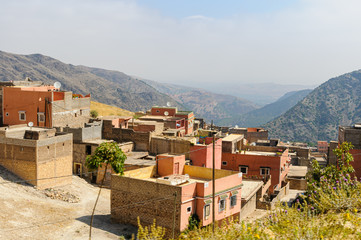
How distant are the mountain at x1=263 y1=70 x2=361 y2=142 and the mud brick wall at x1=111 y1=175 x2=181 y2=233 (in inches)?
4543

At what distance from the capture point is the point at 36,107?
37.8 meters

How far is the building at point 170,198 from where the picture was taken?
75.3 feet

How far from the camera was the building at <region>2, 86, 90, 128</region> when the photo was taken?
37.5 m

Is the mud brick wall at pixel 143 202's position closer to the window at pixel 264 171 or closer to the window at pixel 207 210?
the window at pixel 207 210

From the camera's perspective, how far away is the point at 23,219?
22688 mm

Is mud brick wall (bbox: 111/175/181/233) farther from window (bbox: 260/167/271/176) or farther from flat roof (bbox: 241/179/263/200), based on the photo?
window (bbox: 260/167/271/176)

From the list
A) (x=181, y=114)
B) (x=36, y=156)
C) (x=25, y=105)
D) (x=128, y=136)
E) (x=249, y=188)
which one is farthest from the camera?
(x=181, y=114)

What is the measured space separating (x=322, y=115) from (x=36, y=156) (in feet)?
435

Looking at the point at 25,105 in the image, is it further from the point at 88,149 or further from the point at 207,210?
the point at 207,210

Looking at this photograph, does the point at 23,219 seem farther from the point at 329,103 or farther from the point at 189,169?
the point at 329,103

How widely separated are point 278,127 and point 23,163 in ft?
410

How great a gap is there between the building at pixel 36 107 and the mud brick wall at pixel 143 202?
1539 centimetres

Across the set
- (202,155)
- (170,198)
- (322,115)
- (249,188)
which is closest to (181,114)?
(202,155)

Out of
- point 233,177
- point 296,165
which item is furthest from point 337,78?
point 233,177
